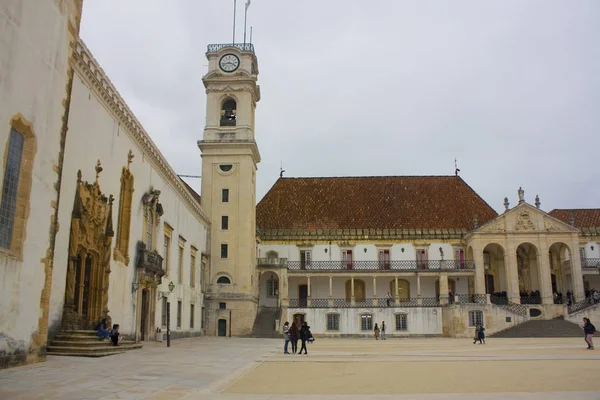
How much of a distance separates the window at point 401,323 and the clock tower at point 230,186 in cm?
1130

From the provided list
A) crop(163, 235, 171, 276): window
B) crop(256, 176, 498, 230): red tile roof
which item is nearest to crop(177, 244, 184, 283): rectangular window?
crop(163, 235, 171, 276): window

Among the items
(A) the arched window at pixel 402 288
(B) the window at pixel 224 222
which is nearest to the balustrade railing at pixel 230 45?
(B) the window at pixel 224 222

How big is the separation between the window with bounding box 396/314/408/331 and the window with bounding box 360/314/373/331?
206 centimetres

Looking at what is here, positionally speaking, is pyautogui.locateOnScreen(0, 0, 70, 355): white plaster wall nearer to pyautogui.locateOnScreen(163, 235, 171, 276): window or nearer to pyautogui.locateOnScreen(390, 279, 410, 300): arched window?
pyautogui.locateOnScreen(163, 235, 171, 276): window

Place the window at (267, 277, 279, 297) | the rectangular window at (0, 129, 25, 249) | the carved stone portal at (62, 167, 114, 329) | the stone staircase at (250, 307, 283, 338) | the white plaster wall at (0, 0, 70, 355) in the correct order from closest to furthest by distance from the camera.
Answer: the white plaster wall at (0, 0, 70, 355), the rectangular window at (0, 129, 25, 249), the carved stone portal at (62, 167, 114, 329), the stone staircase at (250, 307, 283, 338), the window at (267, 277, 279, 297)

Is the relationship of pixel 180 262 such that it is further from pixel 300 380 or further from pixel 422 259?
pixel 422 259

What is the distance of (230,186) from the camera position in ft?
143

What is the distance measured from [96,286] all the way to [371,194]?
37.4 m

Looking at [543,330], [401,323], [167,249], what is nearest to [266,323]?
[401,323]

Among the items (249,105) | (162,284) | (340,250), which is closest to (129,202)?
(162,284)

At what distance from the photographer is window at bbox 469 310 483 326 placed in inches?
1676

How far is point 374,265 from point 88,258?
32.8 metres

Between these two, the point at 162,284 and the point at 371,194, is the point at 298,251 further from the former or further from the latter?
the point at 162,284

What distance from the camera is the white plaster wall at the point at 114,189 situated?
18219 mm
